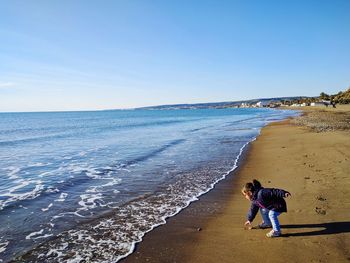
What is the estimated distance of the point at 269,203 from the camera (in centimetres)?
702

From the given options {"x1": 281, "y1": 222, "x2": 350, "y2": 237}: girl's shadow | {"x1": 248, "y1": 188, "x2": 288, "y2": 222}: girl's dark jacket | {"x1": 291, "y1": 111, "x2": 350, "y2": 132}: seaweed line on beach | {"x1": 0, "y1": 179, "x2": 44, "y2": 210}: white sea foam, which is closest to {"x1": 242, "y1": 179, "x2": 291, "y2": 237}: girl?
{"x1": 248, "y1": 188, "x2": 288, "y2": 222}: girl's dark jacket

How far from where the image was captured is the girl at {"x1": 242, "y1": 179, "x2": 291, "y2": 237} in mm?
6840

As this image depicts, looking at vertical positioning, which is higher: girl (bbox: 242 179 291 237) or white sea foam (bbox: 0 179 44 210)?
girl (bbox: 242 179 291 237)

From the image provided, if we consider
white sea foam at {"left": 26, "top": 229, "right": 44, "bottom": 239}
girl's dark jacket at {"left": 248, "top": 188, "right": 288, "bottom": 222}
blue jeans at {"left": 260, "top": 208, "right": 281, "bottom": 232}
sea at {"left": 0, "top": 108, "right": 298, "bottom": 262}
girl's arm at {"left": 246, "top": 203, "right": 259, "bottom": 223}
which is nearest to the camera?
blue jeans at {"left": 260, "top": 208, "right": 281, "bottom": 232}

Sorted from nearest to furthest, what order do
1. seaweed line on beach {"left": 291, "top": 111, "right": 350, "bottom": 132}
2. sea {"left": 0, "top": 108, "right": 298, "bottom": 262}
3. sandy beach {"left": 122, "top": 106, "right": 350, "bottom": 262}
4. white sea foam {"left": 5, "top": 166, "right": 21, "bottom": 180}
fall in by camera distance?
sandy beach {"left": 122, "top": 106, "right": 350, "bottom": 262}, sea {"left": 0, "top": 108, "right": 298, "bottom": 262}, white sea foam {"left": 5, "top": 166, "right": 21, "bottom": 180}, seaweed line on beach {"left": 291, "top": 111, "right": 350, "bottom": 132}

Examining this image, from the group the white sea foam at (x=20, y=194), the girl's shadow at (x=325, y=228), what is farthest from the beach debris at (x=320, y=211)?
the white sea foam at (x=20, y=194)

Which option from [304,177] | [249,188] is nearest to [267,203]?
[249,188]

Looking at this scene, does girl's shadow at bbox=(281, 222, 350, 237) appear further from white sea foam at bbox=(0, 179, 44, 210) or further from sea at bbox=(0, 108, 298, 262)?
white sea foam at bbox=(0, 179, 44, 210)

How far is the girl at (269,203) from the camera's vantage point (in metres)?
6.84

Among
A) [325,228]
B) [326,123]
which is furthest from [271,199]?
[326,123]

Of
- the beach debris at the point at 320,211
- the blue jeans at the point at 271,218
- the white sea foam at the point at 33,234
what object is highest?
the blue jeans at the point at 271,218

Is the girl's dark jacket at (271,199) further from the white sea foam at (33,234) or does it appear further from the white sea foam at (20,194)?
the white sea foam at (20,194)

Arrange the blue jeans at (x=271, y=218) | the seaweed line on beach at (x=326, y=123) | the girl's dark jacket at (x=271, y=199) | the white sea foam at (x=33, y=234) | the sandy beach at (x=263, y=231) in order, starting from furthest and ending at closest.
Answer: the seaweed line on beach at (x=326, y=123) < the white sea foam at (x=33, y=234) < the girl's dark jacket at (x=271, y=199) < the blue jeans at (x=271, y=218) < the sandy beach at (x=263, y=231)

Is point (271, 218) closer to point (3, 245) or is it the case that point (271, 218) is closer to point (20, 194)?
point (3, 245)
